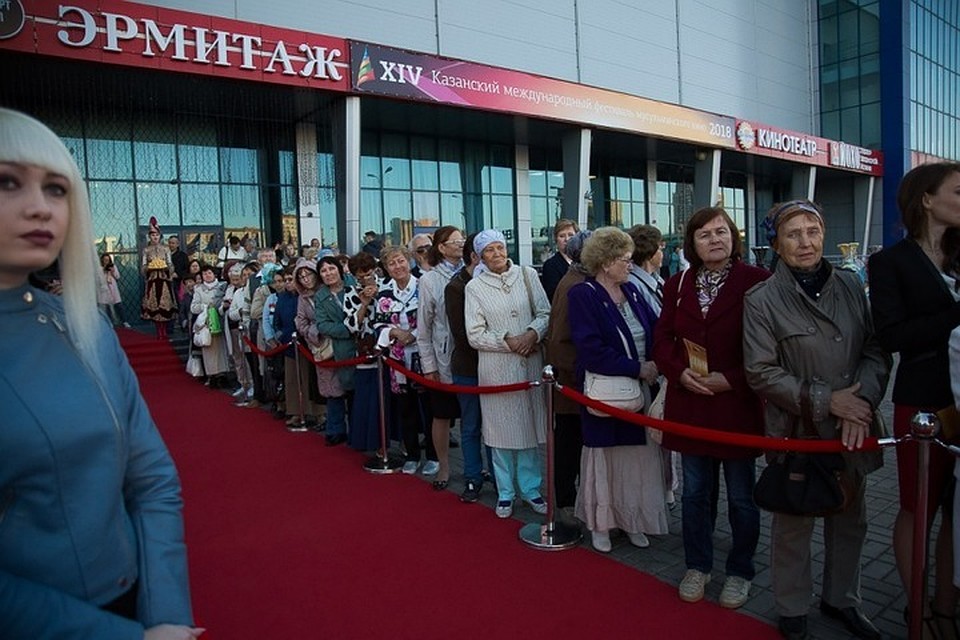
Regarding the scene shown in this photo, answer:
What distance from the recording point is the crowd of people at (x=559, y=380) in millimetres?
1122

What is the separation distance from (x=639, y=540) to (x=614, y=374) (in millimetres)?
1099

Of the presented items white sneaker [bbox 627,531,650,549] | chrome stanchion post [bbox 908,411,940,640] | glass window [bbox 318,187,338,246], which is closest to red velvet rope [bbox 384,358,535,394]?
white sneaker [bbox 627,531,650,549]

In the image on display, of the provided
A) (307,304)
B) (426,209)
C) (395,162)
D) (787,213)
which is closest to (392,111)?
(395,162)

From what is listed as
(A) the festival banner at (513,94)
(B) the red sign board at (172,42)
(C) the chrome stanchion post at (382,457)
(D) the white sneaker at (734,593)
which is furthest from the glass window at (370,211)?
(D) the white sneaker at (734,593)

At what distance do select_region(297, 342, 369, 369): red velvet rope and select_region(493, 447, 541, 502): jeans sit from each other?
181cm

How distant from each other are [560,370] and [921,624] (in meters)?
2.26

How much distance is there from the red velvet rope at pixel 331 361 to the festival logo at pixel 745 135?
65.5 feet

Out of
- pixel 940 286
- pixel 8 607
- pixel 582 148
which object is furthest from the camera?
pixel 582 148

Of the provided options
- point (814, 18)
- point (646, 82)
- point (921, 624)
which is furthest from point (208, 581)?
point (814, 18)

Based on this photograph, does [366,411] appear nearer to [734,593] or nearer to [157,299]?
[734,593]

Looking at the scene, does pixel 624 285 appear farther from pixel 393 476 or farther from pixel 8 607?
pixel 8 607

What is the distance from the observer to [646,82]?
856 inches

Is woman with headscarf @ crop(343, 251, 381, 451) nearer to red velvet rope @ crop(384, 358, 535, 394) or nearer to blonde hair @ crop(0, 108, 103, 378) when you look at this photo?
red velvet rope @ crop(384, 358, 535, 394)

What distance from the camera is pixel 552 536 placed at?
12.9 feet
